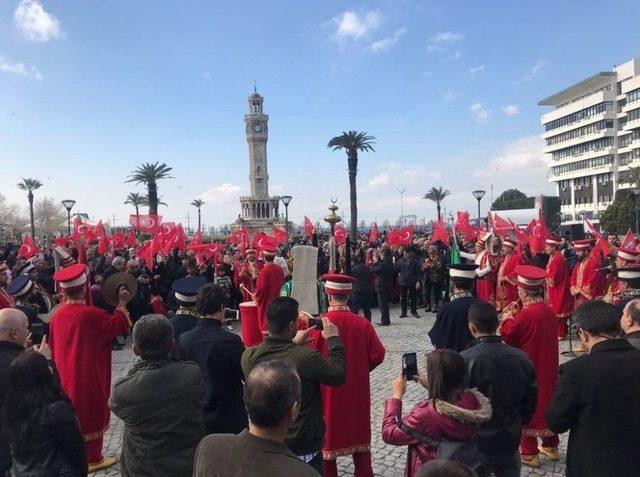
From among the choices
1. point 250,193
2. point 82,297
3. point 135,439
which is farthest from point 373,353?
point 250,193

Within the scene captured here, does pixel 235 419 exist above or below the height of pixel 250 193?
below

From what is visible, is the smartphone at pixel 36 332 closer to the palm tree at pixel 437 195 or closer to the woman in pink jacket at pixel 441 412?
the woman in pink jacket at pixel 441 412

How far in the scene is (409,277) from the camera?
13.7 m

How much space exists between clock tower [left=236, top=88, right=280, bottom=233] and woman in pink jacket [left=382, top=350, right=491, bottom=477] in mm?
96401

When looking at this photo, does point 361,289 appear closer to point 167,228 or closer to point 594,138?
point 167,228

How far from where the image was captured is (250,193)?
333 feet

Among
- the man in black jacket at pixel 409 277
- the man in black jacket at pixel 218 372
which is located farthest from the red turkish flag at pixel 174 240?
the man in black jacket at pixel 218 372

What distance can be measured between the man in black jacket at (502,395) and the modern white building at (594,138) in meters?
69.5

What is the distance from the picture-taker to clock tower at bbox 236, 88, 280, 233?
100 metres

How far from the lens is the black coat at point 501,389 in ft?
11.9

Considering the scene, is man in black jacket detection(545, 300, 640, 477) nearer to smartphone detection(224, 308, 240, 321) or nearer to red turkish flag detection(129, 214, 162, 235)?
smartphone detection(224, 308, 240, 321)

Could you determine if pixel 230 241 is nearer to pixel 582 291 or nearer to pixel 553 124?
pixel 582 291

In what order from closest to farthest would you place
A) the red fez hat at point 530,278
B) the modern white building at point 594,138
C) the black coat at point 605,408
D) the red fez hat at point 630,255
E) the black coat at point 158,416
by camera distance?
1. the black coat at point 605,408
2. the black coat at point 158,416
3. the red fez hat at point 530,278
4. the red fez hat at point 630,255
5. the modern white building at point 594,138

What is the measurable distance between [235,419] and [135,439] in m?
0.91
